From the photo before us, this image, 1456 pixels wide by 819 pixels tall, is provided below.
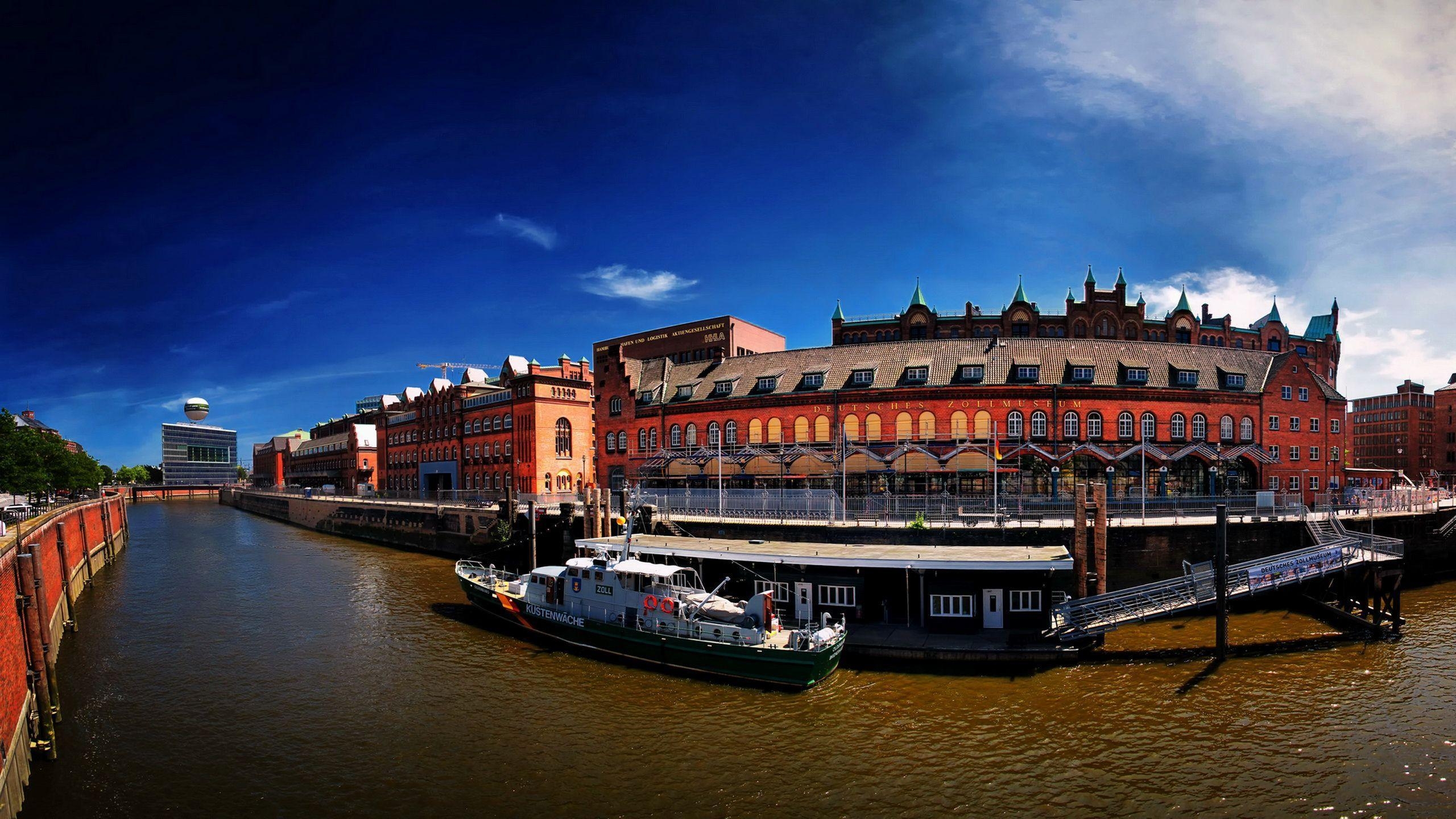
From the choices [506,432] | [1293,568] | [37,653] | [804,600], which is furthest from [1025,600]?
[506,432]

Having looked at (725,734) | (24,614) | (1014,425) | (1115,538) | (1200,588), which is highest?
(1014,425)

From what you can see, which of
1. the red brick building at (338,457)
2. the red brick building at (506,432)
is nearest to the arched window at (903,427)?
the red brick building at (506,432)

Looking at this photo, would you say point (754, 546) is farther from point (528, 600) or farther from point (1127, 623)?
point (1127, 623)

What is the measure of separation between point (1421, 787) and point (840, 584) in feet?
59.1

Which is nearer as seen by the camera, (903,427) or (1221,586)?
(1221,586)

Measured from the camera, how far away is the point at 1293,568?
31.5 m

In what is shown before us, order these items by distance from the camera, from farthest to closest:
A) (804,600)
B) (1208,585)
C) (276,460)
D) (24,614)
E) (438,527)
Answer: (276,460) → (438,527) → (1208,585) → (804,600) → (24,614)

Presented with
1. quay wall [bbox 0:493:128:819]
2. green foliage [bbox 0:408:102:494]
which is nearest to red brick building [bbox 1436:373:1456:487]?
quay wall [bbox 0:493:128:819]

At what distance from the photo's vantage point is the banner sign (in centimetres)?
3058

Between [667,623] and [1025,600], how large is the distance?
48.3 feet

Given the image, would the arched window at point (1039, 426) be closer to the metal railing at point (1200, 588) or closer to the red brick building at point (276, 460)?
the metal railing at point (1200, 588)

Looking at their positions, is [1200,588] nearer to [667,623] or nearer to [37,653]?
[667,623]

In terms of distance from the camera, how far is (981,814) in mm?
16875

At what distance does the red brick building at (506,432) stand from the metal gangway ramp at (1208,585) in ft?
164
